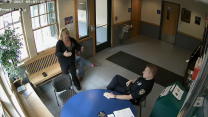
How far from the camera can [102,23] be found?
7.62 metres

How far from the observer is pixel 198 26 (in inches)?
299

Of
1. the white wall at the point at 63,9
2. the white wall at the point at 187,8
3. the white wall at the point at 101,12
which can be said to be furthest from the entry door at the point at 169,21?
the white wall at the point at 63,9

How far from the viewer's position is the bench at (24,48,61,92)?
522 centimetres

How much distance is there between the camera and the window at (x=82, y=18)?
254 inches

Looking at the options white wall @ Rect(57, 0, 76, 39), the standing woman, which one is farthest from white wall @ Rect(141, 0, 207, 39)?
the standing woman

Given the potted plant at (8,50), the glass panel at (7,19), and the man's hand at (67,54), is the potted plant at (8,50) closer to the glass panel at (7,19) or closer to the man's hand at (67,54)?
the glass panel at (7,19)

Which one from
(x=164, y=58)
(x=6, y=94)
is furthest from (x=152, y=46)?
(x=6, y=94)

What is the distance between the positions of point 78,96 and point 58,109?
1097mm

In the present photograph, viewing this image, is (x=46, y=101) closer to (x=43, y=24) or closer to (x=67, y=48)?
(x=67, y=48)

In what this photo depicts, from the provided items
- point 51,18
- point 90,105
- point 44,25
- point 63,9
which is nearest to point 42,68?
point 44,25

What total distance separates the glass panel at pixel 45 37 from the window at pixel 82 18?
1067 millimetres

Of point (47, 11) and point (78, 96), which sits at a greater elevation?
point (47, 11)

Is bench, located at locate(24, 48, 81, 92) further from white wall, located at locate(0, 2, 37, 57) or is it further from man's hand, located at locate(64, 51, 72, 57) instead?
man's hand, located at locate(64, 51, 72, 57)

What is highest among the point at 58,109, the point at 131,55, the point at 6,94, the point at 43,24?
the point at 43,24
